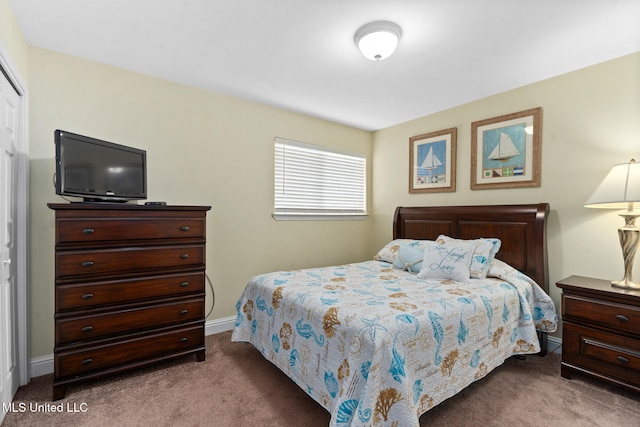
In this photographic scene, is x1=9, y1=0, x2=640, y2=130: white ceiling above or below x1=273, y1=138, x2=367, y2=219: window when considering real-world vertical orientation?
above

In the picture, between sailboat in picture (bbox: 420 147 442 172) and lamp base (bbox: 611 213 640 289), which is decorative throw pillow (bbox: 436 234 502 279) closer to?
lamp base (bbox: 611 213 640 289)

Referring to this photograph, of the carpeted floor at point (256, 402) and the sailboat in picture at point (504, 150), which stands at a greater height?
the sailboat in picture at point (504, 150)

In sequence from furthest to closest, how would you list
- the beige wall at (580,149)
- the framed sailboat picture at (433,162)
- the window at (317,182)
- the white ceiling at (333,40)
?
1. the window at (317,182)
2. the framed sailboat picture at (433,162)
3. the beige wall at (580,149)
4. the white ceiling at (333,40)

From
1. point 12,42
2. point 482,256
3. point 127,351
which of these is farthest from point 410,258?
point 12,42

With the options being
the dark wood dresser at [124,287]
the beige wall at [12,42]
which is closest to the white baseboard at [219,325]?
the dark wood dresser at [124,287]

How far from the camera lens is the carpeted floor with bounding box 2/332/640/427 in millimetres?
1721

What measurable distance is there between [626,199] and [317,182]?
109 inches

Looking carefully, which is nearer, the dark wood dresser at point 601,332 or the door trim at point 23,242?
the dark wood dresser at point 601,332

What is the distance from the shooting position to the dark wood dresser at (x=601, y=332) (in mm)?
1931

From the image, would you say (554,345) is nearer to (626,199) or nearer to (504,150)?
(626,199)

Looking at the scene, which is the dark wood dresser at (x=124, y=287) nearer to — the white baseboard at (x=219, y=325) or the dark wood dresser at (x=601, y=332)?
the white baseboard at (x=219, y=325)

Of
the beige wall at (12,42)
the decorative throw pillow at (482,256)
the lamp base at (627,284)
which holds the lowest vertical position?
the lamp base at (627,284)

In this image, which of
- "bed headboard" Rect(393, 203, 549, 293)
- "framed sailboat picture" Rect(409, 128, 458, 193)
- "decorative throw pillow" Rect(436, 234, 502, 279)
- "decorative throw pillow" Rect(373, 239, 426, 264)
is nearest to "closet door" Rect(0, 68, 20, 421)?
"decorative throw pillow" Rect(373, 239, 426, 264)

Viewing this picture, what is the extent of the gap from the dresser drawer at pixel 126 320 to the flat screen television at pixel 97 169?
0.83 metres
